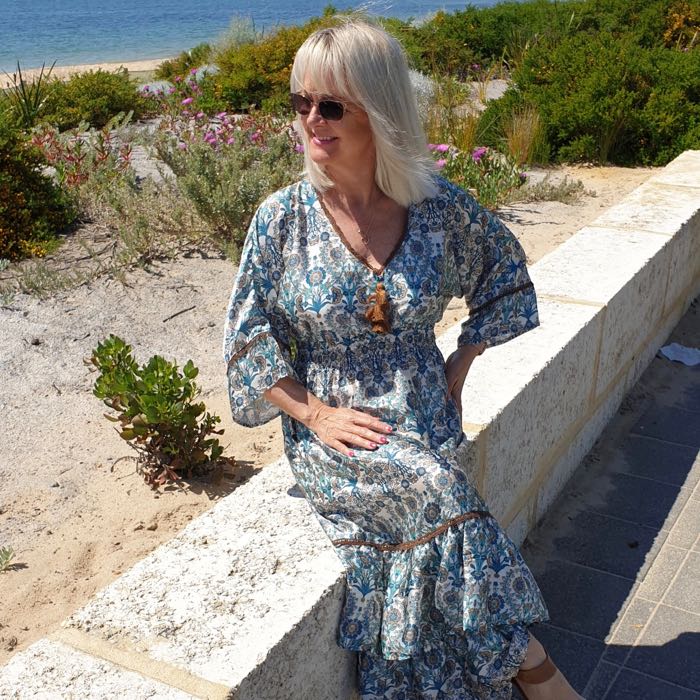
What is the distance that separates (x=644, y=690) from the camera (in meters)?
2.62

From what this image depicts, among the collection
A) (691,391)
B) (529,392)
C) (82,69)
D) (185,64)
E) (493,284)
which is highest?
(493,284)

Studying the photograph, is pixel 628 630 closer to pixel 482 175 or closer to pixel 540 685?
pixel 540 685

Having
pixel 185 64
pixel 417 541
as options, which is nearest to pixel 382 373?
pixel 417 541

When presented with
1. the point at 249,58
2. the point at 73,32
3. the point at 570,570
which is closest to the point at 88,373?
the point at 570,570

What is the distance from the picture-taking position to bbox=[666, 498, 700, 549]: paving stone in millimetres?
3281

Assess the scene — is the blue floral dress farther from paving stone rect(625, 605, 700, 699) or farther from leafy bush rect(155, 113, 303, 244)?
leafy bush rect(155, 113, 303, 244)

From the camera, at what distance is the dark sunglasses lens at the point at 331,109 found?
234cm

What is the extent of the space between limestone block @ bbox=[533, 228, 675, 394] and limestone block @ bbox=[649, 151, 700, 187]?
48.1 inches

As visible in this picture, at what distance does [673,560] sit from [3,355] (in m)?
2.93

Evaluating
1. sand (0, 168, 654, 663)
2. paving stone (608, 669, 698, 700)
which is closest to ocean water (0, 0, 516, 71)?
Result: sand (0, 168, 654, 663)

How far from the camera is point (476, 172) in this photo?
22.0 feet

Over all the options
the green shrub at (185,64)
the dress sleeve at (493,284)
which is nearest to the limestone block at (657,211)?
the dress sleeve at (493,284)

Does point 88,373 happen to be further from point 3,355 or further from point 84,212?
point 84,212

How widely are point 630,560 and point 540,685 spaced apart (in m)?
1.03
